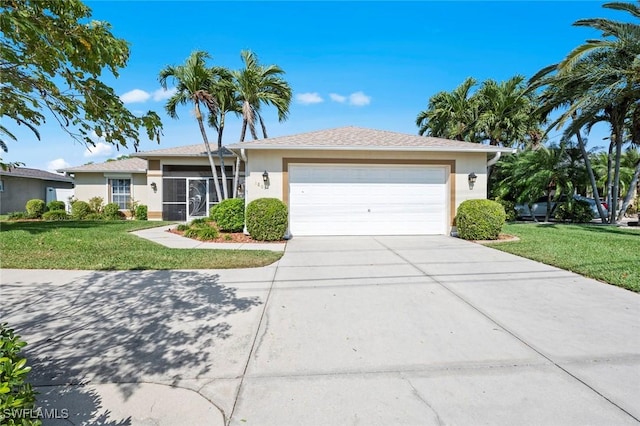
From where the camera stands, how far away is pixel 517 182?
16531mm

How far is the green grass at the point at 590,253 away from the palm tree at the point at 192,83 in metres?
12.2

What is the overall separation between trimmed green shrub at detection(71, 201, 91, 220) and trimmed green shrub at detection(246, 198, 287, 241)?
11668 mm

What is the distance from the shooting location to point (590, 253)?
7.50m

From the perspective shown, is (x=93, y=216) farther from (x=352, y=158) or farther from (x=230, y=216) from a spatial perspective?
(x=352, y=158)

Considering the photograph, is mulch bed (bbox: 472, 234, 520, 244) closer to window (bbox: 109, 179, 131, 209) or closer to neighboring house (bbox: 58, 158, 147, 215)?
neighboring house (bbox: 58, 158, 147, 215)

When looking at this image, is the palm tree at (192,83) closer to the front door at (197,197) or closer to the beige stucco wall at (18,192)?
the front door at (197,197)

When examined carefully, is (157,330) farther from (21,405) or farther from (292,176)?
(292,176)

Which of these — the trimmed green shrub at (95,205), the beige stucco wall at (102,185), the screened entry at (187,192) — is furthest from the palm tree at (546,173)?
the trimmed green shrub at (95,205)

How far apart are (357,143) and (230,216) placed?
498 cm

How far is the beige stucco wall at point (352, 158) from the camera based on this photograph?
1059 cm

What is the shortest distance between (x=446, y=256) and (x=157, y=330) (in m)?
6.22

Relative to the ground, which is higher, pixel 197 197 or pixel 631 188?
pixel 631 188

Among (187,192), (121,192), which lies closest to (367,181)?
(187,192)

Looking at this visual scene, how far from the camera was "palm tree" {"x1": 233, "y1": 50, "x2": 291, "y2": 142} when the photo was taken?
13680 millimetres
